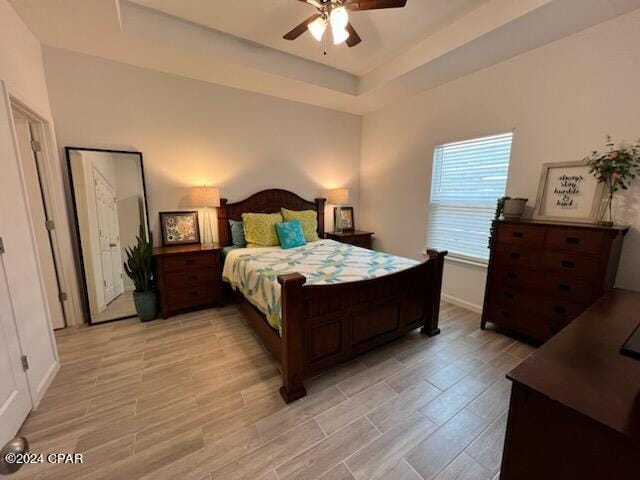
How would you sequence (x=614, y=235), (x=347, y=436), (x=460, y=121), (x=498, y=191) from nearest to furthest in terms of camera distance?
(x=347, y=436)
(x=614, y=235)
(x=498, y=191)
(x=460, y=121)

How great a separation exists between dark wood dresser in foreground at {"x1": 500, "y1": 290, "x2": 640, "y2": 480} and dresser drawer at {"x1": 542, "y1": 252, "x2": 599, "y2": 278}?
1280 mm

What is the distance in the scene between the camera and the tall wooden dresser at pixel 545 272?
6.66ft

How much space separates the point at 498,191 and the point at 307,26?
250 cm

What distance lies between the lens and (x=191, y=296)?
3.09m

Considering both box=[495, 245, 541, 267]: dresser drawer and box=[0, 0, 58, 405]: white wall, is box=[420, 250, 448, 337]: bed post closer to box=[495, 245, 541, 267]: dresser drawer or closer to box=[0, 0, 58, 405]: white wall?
box=[495, 245, 541, 267]: dresser drawer

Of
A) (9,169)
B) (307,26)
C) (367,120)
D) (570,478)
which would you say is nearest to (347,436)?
(570,478)

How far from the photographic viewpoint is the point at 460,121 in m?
3.17

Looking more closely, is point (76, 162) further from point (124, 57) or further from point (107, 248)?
point (124, 57)

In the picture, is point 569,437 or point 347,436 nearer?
point 569,437

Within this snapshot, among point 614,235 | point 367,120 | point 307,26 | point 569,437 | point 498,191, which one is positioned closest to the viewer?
point 569,437

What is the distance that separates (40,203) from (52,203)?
80 millimetres

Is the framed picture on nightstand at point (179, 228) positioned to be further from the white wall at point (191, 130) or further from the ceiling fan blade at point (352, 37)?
the ceiling fan blade at point (352, 37)

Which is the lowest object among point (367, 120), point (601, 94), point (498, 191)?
point (498, 191)

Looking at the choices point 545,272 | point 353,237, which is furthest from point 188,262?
point 545,272
